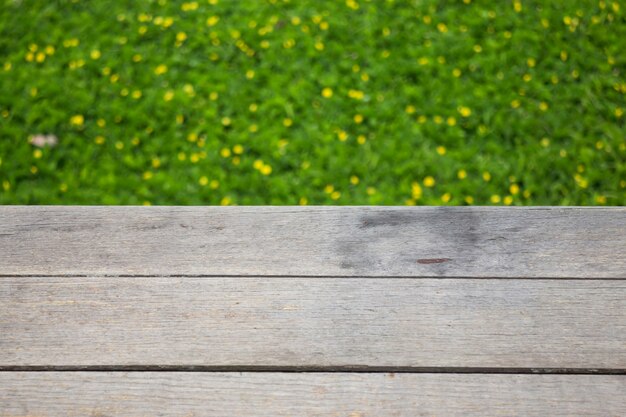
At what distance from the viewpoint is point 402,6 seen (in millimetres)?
3275

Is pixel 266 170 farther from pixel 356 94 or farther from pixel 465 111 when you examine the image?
pixel 465 111

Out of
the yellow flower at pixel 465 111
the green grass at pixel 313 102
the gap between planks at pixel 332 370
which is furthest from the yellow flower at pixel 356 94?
the gap between planks at pixel 332 370

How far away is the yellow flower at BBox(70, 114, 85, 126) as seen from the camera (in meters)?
2.64

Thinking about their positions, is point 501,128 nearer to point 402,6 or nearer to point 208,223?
point 402,6

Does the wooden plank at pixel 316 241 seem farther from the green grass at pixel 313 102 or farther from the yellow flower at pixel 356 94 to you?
the yellow flower at pixel 356 94

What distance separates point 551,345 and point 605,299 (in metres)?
0.17

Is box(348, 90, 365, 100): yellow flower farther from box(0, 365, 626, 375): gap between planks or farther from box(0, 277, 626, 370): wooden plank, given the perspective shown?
box(0, 365, 626, 375): gap between planks

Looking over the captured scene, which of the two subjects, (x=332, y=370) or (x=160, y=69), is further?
(x=160, y=69)

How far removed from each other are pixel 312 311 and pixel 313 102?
182cm

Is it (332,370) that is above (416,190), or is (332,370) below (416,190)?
above

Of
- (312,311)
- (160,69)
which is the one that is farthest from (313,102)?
(312,311)

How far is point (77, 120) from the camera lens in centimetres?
265

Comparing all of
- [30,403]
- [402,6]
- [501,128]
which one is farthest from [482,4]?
[30,403]

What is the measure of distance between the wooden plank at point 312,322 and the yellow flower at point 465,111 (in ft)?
5.55
